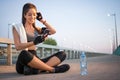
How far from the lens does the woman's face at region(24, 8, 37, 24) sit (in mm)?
5070

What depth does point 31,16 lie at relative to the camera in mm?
5141

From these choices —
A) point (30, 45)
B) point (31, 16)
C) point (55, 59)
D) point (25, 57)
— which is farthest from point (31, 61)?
point (31, 16)

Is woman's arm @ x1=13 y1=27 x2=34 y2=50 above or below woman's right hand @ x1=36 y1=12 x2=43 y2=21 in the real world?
below

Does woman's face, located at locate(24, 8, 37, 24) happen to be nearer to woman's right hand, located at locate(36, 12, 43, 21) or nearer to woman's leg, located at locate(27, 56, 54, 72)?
woman's right hand, located at locate(36, 12, 43, 21)

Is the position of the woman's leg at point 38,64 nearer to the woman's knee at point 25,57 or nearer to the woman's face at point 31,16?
the woman's knee at point 25,57

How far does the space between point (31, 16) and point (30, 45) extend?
0.73 m

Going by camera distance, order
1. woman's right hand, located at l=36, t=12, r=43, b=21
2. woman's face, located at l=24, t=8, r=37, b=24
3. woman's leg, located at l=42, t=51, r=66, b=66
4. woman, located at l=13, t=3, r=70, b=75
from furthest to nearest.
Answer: woman's leg, located at l=42, t=51, r=66, b=66 → woman's right hand, located at l=36, t=12, r=43, b=21 → woman's face, located at l=24, t=8, r=37, b=24 → woman, located at l=13, t=3, r=70, b=75

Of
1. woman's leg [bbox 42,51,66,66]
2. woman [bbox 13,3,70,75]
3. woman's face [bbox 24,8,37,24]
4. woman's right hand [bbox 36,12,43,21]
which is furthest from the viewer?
woman's leg [bbox 42,51,66,66]

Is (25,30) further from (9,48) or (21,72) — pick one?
(9,48)

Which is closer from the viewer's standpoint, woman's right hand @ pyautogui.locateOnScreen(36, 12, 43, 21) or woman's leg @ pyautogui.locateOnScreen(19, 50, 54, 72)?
woman's leg @ pyautogui.locateOnScreen(19, 50, 54, 72)

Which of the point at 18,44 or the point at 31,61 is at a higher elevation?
the point at 18,44

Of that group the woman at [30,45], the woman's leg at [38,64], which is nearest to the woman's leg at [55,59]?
the woman at [30,45]

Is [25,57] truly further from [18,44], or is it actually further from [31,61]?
[18,44]

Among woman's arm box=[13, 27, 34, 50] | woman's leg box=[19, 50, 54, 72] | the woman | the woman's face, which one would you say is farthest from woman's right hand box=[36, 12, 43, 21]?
woman's leg box=[19, 50, 54, 72]
